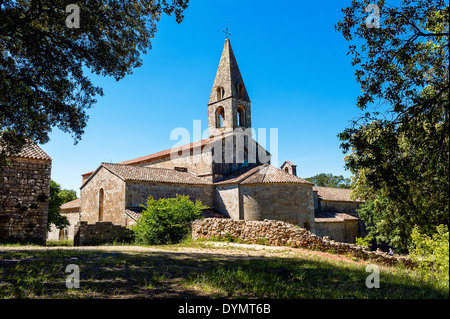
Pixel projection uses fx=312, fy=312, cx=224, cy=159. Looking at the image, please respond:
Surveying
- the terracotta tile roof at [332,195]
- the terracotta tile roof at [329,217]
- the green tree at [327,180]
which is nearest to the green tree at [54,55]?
the terracotta tile roof at [329,217]

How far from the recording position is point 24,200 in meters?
15.6

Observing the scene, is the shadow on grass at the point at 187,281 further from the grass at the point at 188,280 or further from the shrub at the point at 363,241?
the shrub at the point at 363,241

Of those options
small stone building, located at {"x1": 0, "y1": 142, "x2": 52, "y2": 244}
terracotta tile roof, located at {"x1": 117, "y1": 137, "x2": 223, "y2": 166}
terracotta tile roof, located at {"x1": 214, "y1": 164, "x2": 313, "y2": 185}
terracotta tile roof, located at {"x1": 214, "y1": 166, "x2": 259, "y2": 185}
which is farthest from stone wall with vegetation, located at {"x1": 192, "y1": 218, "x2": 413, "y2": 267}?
terracotta tile roof, located at {"x1": 117, "y1": 137, "x2": 223, "y2": 166}

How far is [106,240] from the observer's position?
1766cm

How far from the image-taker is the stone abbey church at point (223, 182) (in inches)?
955

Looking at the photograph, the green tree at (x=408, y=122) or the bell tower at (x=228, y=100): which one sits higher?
the bell tower at (x=228, y=100)

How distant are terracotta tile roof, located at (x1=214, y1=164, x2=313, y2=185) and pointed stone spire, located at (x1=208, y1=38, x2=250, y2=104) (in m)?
8.63

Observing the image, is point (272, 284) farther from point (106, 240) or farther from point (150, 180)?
point (150, 180)

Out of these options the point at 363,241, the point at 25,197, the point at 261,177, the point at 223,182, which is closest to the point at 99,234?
the point at 25,197

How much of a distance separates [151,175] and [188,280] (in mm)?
19849

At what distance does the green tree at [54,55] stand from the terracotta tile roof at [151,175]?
14.1 metres
